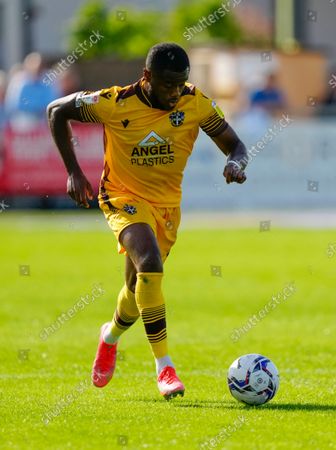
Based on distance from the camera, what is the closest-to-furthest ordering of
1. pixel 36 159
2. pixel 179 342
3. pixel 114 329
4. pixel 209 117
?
pixel 209 117
pixel 114 329
pixel 179 342
pixel 36 159

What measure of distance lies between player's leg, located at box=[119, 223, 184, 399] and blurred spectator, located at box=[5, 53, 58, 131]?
50.7 feet

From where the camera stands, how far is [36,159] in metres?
25.5

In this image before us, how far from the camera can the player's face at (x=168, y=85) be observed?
825 centimetres

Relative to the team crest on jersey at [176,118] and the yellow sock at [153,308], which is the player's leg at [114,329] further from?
the team crest on jersey at [176,118]

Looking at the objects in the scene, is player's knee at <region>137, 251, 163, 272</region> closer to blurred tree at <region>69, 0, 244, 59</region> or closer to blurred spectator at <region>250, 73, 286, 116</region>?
blurred spectator at <region>250, 73, 286, 116</region>

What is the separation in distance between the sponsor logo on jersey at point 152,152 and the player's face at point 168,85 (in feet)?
0.94

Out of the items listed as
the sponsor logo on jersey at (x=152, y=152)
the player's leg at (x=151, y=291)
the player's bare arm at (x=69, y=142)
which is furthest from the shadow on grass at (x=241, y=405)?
the sponsor logo on jersey at (x=152, y=152)

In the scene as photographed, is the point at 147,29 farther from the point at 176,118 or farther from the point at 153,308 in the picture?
the point at 153,308

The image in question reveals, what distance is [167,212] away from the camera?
895cm

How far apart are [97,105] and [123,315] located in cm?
162

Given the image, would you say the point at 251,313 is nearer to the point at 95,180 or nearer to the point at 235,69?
the point at 95,180

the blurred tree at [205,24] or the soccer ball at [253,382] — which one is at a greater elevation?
the soccer ball at [253,382]

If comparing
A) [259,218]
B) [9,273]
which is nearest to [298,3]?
[259,218]

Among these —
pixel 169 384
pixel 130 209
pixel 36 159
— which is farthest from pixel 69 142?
pixel 36 159
